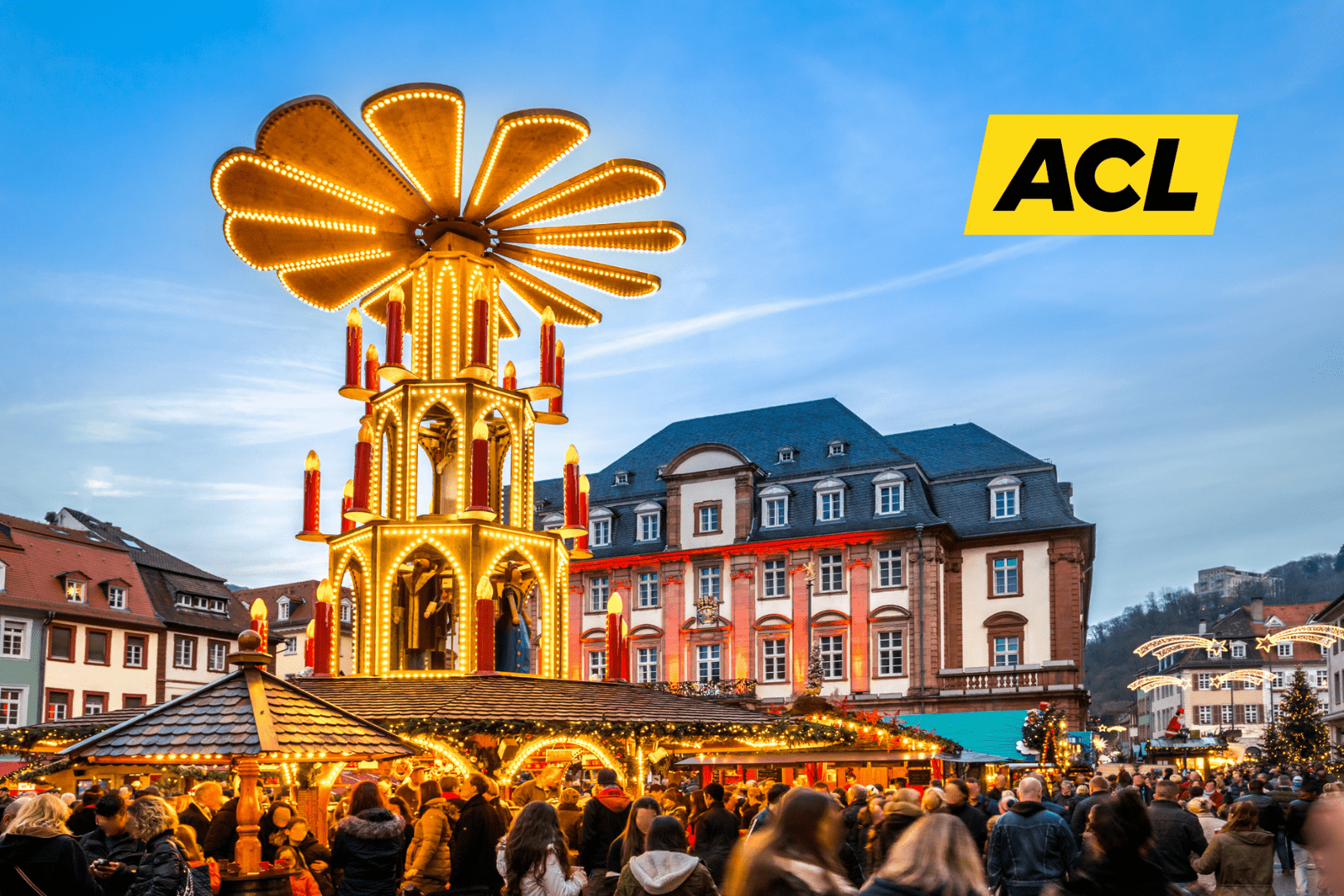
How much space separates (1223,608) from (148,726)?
155993mm

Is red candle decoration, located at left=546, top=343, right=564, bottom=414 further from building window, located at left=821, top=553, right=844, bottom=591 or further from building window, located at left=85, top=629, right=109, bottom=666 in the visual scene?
building window, located at left=85, top=629, right=109, bottom=666

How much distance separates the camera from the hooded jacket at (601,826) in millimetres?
9922

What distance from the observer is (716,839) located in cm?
1025

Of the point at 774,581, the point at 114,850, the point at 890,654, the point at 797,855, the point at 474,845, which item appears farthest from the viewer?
the point at 774,581

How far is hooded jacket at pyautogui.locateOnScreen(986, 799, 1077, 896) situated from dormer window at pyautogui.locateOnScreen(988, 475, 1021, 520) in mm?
36831

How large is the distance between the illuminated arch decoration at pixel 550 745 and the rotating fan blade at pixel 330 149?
28.5 ft

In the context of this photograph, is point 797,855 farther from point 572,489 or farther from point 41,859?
point 572,489

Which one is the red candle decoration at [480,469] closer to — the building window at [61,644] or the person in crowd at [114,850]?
the person in crowd at [114,850]

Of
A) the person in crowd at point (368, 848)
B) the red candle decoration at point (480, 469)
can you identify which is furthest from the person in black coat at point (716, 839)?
the red candle decoration at point (480, 469)

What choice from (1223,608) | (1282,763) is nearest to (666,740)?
(1282,763)

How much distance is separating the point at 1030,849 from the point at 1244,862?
5.52 feet

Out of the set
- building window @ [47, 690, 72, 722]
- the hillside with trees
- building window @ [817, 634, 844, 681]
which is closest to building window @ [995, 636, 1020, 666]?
building window @ [817, 634, 844, 681]

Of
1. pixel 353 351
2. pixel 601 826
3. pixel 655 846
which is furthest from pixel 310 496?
pixel 655 846

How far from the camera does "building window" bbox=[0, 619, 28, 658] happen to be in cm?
4158
